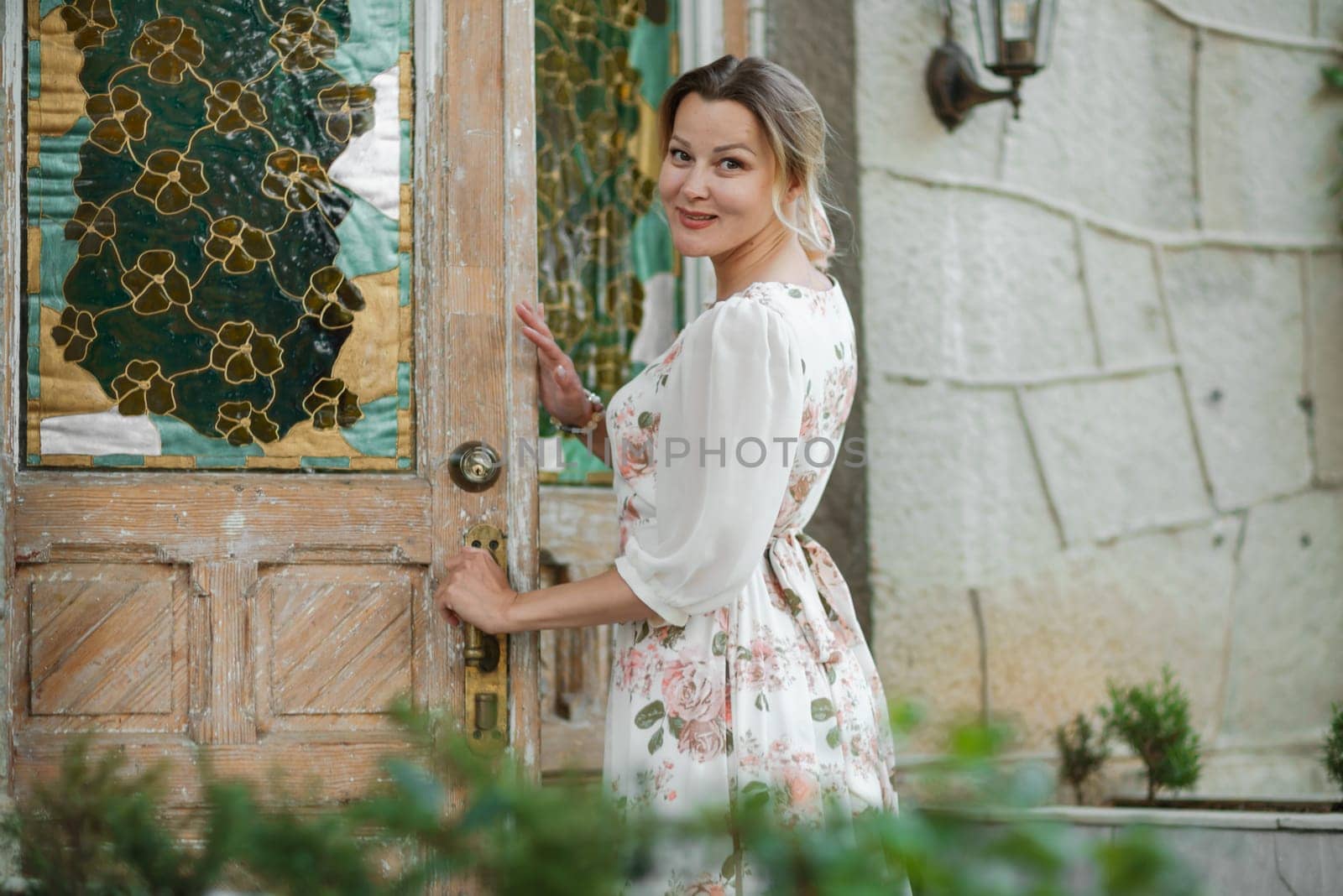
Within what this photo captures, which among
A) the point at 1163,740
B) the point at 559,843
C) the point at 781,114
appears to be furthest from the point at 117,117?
the point at 1163,740

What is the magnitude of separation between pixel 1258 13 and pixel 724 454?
329 centimetres

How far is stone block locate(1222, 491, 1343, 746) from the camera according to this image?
A: 4.19 meters

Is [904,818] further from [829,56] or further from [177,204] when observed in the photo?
[829,56]

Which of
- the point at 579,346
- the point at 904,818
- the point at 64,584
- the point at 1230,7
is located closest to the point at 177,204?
the point at 64,584

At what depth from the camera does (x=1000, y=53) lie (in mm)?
3555

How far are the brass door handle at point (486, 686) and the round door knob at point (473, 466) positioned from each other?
0.33ft

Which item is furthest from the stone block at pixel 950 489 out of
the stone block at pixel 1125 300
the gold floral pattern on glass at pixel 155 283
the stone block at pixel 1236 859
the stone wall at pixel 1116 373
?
the gold floral pattern on glass at pixel 155 283

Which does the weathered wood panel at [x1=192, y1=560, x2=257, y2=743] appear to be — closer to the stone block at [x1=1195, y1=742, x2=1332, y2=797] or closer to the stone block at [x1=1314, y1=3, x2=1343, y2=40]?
the stone block at [x1=1195, y1=742, x2=1332, y2=797]

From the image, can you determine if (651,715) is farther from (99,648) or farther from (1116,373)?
(1116,373)

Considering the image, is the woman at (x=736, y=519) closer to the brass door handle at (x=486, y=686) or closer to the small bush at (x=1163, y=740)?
the brass door handle at (x=486, y=686)

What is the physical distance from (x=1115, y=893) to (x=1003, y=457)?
130 inches

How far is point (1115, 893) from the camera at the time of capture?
60 cm

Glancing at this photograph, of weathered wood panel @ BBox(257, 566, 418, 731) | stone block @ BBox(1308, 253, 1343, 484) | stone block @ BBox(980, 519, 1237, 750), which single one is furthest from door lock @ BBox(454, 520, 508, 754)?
stone block @ BBox(1308, 253, 1343, 484)

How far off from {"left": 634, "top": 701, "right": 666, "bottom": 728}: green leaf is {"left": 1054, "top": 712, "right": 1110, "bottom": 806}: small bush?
2.05m
